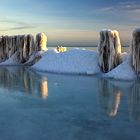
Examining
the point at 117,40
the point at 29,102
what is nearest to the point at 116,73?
the point at 117,40

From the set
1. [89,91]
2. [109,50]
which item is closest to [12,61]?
[109,50]

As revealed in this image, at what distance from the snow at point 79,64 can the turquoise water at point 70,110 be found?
218 centimetres

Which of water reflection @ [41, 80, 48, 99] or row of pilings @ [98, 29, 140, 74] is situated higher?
row of pilings @ [98, 29, 140, 74]

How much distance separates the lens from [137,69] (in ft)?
68.5

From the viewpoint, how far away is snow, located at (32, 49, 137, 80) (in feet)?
69.4

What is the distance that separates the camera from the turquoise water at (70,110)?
8.98 metres

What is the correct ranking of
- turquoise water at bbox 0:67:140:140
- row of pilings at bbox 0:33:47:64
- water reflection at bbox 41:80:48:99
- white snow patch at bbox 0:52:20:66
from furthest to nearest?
white snow patch at bbox 0:52:20:66, row of pilings at bbox 0:33:47:64, water reflection at bbox 41:80:48:99, turquoise water at bbox 0:67:140:140

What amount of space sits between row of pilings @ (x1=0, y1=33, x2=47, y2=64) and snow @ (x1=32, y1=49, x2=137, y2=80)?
3.02 meters

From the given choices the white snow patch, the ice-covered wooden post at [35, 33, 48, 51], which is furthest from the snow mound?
the white snow patch

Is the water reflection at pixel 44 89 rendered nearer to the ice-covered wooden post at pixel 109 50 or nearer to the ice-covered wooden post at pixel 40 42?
the ice-covered wooden post at pixel 109 50

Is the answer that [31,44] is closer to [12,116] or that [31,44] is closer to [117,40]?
[117,40]

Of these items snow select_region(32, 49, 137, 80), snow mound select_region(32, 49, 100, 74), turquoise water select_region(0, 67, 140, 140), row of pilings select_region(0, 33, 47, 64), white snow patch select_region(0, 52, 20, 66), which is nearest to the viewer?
turquoise water select_region(0, 67, 140, 140)

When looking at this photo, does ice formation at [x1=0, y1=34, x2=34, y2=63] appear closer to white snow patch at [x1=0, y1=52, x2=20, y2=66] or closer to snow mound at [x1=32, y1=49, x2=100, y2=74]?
white snow patch at [x1=0, y1=52, x2=20, y2=66]

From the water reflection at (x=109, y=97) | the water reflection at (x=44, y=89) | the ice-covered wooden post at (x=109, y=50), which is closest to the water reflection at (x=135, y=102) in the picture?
the water reflection at (x=109, y=97)
